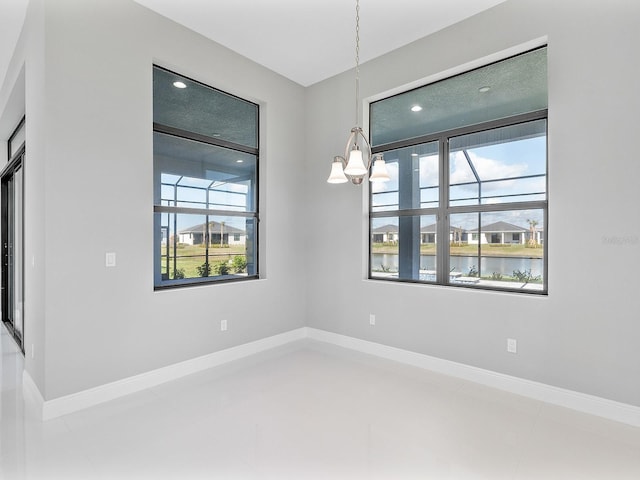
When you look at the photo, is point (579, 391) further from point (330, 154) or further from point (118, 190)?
point (118, 190)

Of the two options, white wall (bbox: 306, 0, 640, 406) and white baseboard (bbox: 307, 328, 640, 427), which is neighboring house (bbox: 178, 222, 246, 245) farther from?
white wall (bbox: 306, 0, 640, 406)

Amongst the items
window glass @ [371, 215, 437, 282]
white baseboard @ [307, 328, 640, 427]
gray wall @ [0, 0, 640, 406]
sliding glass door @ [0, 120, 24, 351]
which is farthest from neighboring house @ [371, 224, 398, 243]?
sliding glass door @ [0, 120, 24, 351]

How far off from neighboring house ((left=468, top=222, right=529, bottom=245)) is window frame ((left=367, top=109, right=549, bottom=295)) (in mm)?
146

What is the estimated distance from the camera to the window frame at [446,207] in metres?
2.93

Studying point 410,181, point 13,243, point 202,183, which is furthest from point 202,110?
point 13,243

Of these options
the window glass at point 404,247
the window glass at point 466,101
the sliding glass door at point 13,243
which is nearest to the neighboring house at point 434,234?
the window glass at point 404,247

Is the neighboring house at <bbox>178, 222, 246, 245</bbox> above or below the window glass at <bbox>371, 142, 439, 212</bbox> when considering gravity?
below

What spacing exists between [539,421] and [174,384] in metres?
2.92

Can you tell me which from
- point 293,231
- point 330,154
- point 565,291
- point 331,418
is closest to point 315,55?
point 330,154

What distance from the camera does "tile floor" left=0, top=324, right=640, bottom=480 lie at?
6.40ft

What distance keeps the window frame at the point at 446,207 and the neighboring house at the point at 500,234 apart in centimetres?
15

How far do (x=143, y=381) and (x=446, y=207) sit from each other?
3230 mm

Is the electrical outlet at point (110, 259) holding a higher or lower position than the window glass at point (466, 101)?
lower

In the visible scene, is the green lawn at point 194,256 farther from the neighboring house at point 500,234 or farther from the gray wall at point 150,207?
the neighboring house at point 500,234
